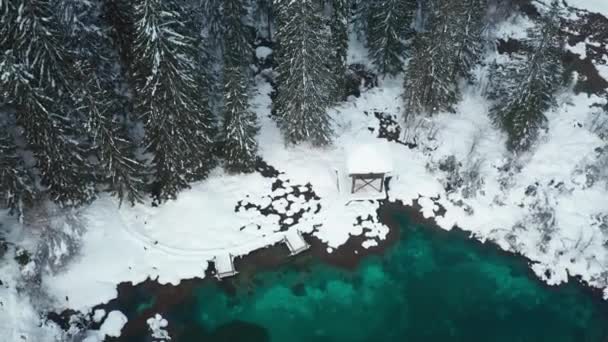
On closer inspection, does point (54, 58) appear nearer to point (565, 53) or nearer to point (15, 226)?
point (15, 226)

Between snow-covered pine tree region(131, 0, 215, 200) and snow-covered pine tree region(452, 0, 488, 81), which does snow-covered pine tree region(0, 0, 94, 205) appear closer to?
snow-covered pine tree region(131, 0, 215, 200)

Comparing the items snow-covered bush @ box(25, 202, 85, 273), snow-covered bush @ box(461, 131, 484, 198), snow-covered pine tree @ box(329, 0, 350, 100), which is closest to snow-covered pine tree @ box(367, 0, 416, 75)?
snow-covered pine tree @ box(329, 0, 350, 100)

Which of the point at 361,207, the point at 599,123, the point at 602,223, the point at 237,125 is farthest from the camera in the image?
the point at 599,123

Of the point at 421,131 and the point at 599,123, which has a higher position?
the point at 599,123

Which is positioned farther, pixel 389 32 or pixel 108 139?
pixel 389 32

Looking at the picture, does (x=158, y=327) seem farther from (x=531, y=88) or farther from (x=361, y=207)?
(x=531, y=88)

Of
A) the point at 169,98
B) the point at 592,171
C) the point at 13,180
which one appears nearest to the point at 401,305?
the point at 592,171

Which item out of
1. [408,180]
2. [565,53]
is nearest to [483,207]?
[408,180]
